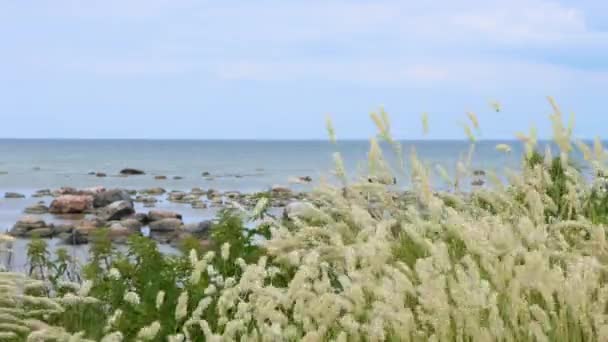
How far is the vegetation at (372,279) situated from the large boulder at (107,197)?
20.2 metres

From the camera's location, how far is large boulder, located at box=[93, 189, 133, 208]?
26.2 m

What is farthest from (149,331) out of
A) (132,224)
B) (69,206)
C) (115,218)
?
(69,206)

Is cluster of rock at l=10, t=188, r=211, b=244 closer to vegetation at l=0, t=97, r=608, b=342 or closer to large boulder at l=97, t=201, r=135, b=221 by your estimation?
large boulder at l=97, t=201, r=135, b=221

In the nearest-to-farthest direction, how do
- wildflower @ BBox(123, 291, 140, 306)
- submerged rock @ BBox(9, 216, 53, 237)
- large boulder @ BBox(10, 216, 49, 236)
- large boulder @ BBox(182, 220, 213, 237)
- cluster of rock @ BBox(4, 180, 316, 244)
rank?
wildflower @ BBox(123, 291, 140, 306), large boulder @ BBox(182, 220, 213, 237), cluster of rock @ BBox(4, 180, 316, 244), submerged rock @ BBox(9, 216, 53, 237), large boulder @ BBox(10, 216, 49, 236)

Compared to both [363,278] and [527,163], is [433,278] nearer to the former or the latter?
[363,278]

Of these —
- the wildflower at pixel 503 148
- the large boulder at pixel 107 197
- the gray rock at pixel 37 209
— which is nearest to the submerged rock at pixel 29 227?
the gray rock at pixel 37 209

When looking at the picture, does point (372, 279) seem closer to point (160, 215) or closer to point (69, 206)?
point (160, 215)

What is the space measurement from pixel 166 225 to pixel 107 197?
281 inches

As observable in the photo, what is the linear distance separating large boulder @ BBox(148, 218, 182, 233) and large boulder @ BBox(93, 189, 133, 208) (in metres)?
6.67

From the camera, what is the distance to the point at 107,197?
2616 cm

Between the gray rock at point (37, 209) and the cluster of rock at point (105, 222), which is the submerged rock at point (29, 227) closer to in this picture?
the cluster of rock at point (105, 222)

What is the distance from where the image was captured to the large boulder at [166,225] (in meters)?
19.5

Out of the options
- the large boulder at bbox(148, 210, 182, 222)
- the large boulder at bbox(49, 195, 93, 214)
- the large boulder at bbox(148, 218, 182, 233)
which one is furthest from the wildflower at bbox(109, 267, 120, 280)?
the large boulder at bbox(49, 195, 93, 214)

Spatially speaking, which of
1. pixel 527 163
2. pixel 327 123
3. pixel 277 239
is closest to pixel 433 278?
pixel 277 239
